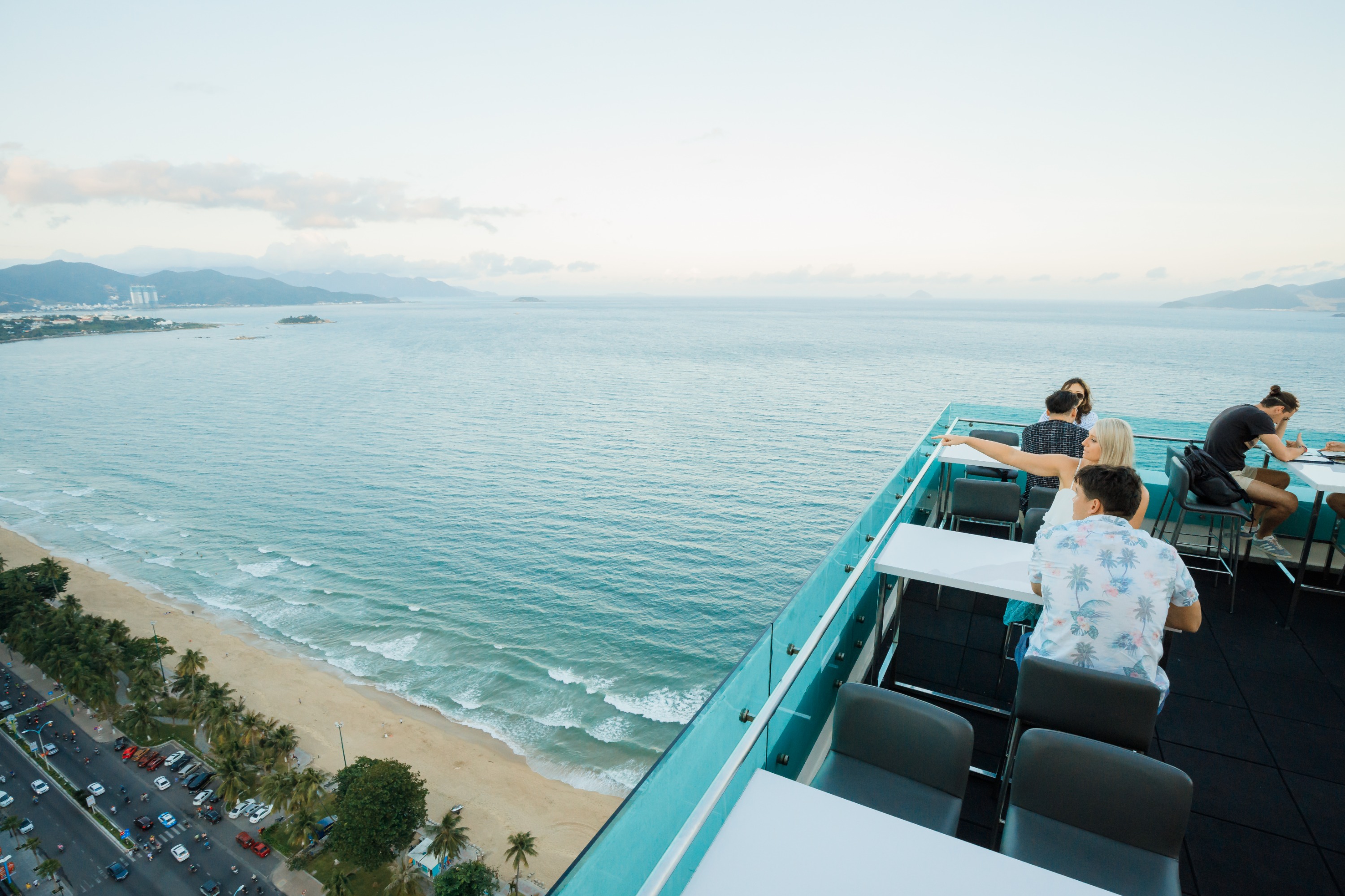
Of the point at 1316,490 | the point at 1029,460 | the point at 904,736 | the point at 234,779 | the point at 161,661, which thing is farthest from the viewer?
the point at 161,661

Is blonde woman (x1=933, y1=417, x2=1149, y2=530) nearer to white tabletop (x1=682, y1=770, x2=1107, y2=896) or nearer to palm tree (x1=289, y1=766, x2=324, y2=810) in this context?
white tabletop (x1=682, y1=770, x2=1107, y2=896)

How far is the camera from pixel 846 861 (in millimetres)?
1422

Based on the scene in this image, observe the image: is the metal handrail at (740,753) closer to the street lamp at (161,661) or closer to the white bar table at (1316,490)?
the white bar table at (1316,490)

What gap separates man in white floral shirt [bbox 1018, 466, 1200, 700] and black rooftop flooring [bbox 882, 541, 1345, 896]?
879 millimetres

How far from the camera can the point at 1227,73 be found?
17875 mm

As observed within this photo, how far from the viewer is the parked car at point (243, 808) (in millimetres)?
16875

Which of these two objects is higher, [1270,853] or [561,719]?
[1270,853]

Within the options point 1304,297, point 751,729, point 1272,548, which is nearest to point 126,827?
point 751,729

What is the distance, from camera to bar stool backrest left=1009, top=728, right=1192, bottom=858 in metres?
1.70

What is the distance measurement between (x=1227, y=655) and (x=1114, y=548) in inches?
104

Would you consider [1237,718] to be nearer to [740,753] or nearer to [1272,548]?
[1272,548]

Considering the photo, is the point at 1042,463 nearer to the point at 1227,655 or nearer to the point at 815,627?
the point at 1227,655

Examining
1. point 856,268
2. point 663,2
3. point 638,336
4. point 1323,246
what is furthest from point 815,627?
point 856,268

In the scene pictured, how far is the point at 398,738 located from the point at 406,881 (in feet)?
10.8
